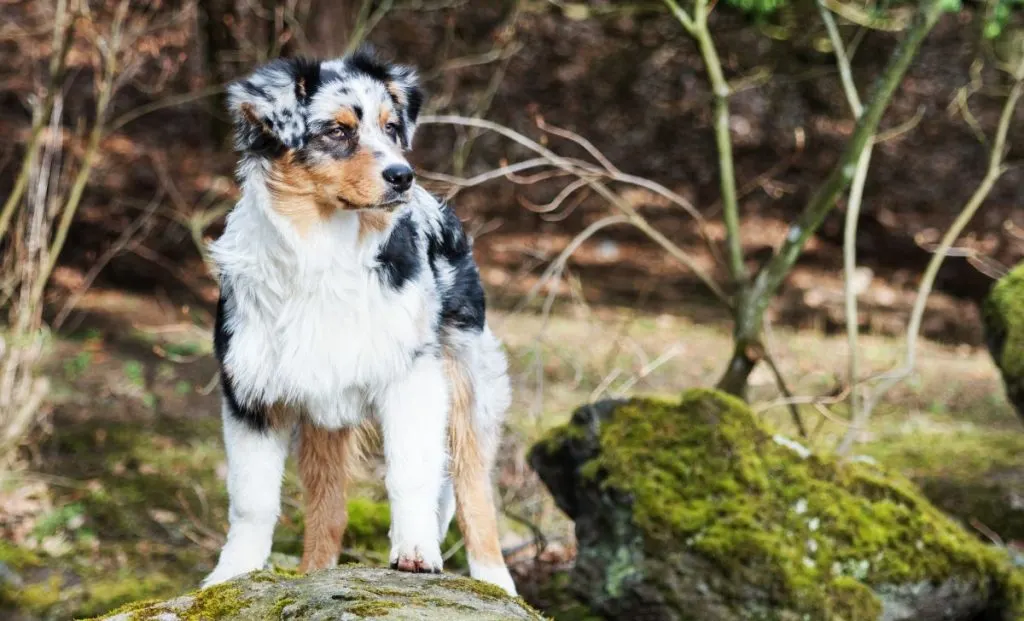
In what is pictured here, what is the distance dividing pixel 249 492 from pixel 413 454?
0.61m

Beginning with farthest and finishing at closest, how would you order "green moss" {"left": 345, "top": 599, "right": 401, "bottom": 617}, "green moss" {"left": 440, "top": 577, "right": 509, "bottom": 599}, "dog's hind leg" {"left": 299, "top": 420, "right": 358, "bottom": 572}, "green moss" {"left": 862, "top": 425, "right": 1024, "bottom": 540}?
"green moss" {"left": 862, "top": 425, "right": 1024, "bottom": 540} → "dog's hind leg" {"left": 299, "top": 420, "right": 358, "bottom": 572} → "green moss" {"left": 440, "top": 577, "right": 509, "bottom": 599} → "green moss" {"left": 345, "top": 599, "right": 401, "bottom": 617}

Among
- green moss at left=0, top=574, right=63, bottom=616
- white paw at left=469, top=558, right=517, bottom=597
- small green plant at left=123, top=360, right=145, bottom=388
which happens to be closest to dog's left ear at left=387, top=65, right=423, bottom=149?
white paw at left=469, top=558, right=517, bottom=597

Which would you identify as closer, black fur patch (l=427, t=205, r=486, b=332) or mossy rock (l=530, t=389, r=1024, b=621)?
black fur patch (l=427, t=205, r=486, b=332)

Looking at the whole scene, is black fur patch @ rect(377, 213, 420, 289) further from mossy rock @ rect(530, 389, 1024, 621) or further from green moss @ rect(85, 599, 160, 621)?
mossy rock @ rect(530, 389, 1024, 621)

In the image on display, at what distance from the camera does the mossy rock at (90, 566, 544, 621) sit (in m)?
3.25

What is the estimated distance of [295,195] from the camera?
4.21 m

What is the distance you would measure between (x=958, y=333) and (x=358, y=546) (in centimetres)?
864

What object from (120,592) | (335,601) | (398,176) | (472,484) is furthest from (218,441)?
(335,601)

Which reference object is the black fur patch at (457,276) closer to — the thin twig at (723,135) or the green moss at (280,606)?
the green moss at (280,606)

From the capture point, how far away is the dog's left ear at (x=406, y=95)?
4.54m

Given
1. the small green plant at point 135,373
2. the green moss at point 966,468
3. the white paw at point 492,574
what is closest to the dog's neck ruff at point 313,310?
the white paw at point 492,574

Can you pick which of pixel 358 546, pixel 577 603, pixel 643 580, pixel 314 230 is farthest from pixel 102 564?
pixel 314 230

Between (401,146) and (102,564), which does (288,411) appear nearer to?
(401,146)

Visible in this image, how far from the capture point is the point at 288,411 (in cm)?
431
